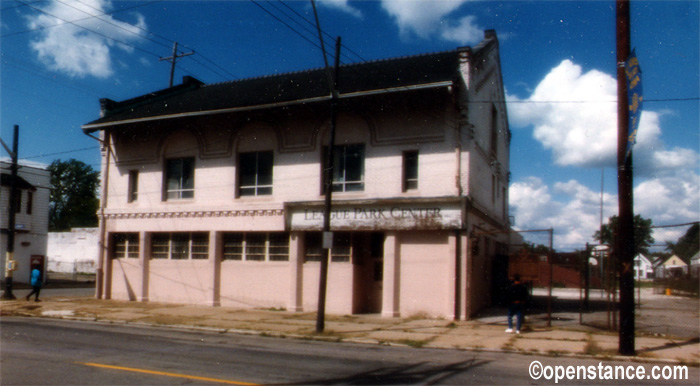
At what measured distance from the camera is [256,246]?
21562 mm

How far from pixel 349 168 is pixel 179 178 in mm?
7687

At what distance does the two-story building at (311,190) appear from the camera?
18375 millimetres

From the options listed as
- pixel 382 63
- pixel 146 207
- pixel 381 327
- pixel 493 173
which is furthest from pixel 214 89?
pixel 381 327

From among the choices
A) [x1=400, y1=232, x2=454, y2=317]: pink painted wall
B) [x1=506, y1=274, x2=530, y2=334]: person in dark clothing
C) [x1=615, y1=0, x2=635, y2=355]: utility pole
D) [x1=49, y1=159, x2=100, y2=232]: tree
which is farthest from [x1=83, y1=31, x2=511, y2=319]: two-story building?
[x1=49, y1=159, x2=100, y2=232]: tree

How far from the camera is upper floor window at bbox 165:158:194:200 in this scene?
2320cm

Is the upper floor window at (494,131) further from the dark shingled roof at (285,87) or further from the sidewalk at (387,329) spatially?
the sidewalk at (387,329)

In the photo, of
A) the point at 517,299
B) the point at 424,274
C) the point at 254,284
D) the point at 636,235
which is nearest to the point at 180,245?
the point at 254,284

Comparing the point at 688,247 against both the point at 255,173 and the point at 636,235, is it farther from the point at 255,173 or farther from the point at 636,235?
the point at 255,173

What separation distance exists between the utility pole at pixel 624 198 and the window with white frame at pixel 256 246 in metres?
12.1

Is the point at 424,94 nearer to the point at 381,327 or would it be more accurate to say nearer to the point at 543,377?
the point at 381,327

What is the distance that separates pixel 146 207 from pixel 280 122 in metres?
7.10

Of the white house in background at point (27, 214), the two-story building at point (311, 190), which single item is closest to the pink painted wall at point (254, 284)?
the two-story building at point (311, 190)

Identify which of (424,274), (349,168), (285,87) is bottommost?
(424,274)

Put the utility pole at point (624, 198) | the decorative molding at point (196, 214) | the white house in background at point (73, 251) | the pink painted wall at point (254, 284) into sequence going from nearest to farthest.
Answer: the utility pole at point (624, 198), the pink painted wall at point (254, 284), the decorative molding at point (196, 214), the white house in background at point (73, 251)
